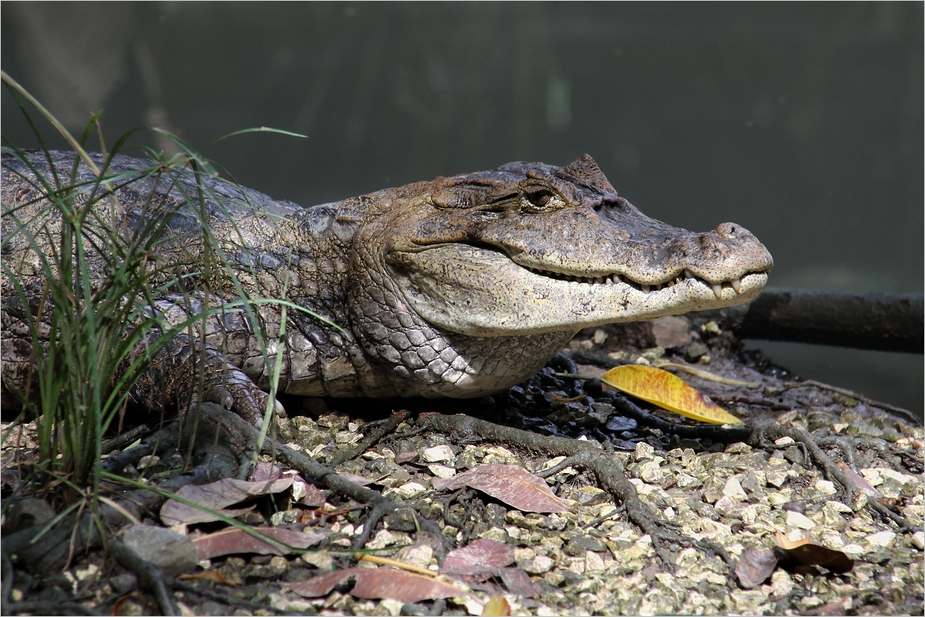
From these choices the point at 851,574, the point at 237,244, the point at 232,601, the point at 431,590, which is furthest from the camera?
the point at 237,244

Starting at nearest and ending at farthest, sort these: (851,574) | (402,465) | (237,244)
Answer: (851,574) < (402,465) < (237,244)

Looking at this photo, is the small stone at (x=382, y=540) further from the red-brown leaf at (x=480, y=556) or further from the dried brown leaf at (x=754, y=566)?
the dried brown leaf at (x=754, y=566)

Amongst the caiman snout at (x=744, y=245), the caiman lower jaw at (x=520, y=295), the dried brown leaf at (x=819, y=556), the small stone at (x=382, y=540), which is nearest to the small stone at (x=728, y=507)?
the dried brown leaf at (x=819, y=556)

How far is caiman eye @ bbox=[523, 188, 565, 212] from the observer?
201 centimetres

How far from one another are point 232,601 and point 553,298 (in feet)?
3.60

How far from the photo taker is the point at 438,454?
1.96 metres

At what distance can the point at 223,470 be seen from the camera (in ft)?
5.30

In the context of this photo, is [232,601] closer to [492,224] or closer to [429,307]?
[429,307]

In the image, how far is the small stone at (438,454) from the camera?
1944mm

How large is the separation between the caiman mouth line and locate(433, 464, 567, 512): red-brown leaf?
535 millimetres

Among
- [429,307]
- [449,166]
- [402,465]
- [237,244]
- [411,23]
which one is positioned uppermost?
[411,23]

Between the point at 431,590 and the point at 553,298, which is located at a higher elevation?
the point at 553,298

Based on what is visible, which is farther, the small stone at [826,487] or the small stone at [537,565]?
the small stone at [826,487]

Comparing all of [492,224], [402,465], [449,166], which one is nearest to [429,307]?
[492,224]
